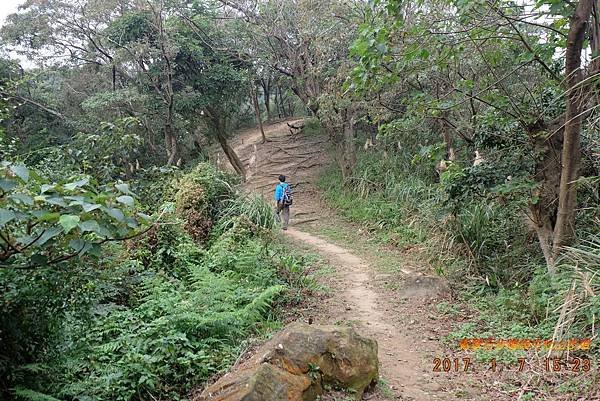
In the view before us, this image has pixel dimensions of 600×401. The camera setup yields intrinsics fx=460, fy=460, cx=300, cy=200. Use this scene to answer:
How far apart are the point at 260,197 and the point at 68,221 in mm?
8752

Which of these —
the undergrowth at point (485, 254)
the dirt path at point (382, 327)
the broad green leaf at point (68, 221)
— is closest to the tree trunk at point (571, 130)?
the undergrowth at point (485, 254)

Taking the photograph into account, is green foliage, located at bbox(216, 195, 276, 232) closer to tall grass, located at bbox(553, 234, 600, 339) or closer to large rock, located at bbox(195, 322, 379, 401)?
large rock, located at bbox(195, 322, 379, 401)

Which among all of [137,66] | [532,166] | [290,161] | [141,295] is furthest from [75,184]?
[290,161]

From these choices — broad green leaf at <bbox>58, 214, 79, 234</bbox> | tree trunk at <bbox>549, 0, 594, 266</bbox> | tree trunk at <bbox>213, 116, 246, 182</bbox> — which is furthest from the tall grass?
tree trunk at <bbox>213, 116, 246, 182</bbox>

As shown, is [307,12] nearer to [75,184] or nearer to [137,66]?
[137,66]

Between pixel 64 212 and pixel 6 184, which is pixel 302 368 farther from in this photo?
pixel 6 184

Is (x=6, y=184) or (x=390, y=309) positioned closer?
(x=6, y=184)

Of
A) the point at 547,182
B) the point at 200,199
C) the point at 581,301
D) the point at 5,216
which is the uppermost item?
the point at 5,216

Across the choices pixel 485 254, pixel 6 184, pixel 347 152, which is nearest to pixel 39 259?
pixel 6 184

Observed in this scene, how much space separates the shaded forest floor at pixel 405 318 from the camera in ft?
13.1

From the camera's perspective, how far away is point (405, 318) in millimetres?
5934

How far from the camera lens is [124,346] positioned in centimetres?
462

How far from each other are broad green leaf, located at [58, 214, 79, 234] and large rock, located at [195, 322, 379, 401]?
1.66m

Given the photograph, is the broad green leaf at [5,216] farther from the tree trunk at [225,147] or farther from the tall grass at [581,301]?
the tree trunk at [225,147]
